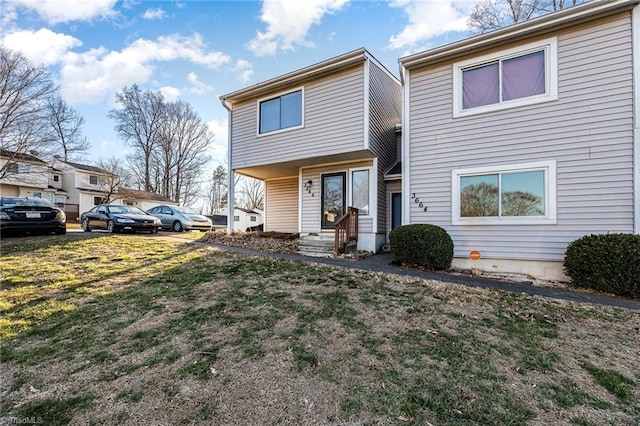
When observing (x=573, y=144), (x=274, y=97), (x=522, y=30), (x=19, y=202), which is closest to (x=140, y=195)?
(x=19, y=202)

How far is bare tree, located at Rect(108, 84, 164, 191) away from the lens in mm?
32906

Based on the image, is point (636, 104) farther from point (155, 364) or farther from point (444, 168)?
point (155, 364)

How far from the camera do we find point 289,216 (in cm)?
1251

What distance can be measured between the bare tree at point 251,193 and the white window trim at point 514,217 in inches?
1375

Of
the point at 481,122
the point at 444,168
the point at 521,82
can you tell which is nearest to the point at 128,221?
the point at 444,168

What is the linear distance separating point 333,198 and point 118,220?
861cm

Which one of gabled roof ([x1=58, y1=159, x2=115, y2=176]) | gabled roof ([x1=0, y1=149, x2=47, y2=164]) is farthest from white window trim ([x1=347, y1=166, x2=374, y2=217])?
gabled roof ([x1=58, y1=159, x2=115, y2=176])

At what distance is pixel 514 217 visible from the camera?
273 inches

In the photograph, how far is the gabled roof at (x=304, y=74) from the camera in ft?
28.4

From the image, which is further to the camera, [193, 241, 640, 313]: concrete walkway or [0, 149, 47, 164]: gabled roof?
[0, 149, 47, 164]: gabled roof

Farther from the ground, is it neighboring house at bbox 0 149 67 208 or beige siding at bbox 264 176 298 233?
neighboring house at bbox 0 149 67 208

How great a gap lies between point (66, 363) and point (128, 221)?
34.1 ft

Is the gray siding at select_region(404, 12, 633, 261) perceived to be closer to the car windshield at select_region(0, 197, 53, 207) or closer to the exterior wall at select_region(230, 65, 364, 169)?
the exterior wall at select_region(230, 65, 364, 169)

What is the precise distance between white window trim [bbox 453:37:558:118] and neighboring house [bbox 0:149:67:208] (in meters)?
26.1
